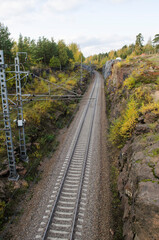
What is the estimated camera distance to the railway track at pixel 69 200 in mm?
7881

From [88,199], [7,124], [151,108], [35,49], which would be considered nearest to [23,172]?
[7,124]

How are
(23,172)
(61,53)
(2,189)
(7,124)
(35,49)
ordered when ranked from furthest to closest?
1. (61,53)
2. (35,49)
3. (23,172)
4. (7,124)
5. (2,189)

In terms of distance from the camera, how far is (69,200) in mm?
9781

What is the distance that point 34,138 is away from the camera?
15625 mm

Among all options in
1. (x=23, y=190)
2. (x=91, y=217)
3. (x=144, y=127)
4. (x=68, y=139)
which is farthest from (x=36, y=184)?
(x=144, y=127)

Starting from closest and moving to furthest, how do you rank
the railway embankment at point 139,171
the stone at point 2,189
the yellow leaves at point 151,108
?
the railway embankment at point 139,171
the stone at point 2,189
the yellow leaves at point 151,108

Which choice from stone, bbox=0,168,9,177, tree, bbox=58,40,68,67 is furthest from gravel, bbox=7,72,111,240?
tree, bbox=58,40,68,67

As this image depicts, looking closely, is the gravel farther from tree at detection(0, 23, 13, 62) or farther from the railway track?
tree at detection(0, 23, 13, 62)

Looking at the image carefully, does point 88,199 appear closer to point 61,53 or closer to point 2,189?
point 2,189

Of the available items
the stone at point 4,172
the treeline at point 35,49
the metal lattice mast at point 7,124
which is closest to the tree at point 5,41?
the treeline at point 35,49

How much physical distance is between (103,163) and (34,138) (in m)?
7.81

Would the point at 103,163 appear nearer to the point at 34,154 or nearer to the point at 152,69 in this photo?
the point at 34,154

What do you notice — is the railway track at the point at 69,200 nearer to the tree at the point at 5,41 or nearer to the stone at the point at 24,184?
the stone at the point at 24,184

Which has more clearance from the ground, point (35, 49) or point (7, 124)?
point (35, 49)
